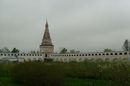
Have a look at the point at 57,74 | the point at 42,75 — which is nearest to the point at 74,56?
the point at 57,74

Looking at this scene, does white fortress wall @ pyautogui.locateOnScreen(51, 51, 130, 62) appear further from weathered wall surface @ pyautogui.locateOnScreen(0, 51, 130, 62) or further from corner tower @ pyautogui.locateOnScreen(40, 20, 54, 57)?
corner tower @ pyautogui.locateOnScreen(40, 20, 54, 57)

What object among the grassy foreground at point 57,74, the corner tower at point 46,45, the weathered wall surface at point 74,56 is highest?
the corner tower at point 46,45

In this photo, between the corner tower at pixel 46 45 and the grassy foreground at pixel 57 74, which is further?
the corner tower at pixel 46 45

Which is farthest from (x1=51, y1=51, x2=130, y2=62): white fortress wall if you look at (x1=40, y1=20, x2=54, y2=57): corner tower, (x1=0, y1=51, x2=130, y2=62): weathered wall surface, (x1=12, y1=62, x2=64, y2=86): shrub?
(x1=12, y1=62, x2=64, y2=86): shrub

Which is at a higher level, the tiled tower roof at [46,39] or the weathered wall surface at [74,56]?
the tiled tower roof at [46,39]

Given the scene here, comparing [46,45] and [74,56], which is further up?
[46,45]

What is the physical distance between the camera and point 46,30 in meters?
75.3

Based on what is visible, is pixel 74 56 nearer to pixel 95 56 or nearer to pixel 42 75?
pixel 95 56

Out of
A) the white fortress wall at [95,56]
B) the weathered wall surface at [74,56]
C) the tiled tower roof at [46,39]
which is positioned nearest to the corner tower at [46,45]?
the tiled tower roof at [46,39]

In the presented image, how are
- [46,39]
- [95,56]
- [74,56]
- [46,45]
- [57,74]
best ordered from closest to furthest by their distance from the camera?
[57,74] → [95,56] → [74,56] → [46,45] → [46,39]

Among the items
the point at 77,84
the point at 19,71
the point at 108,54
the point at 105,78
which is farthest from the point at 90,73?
the point at 108,54

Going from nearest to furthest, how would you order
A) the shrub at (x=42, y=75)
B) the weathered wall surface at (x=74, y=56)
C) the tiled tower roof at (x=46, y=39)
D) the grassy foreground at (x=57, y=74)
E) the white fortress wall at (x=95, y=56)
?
the shrub at (x=42, y=75)
the grassy foreground at (x=57, y=74)
the white fortress wall at (x=95, y=56)
the weathered wall surface at (x=74, y=56)
the tiled tower roof at (x=46, y=39)

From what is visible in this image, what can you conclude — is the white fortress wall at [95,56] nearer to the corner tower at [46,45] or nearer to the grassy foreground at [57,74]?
the corner tower at [46,45]

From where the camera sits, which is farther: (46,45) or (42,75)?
(46,45)
